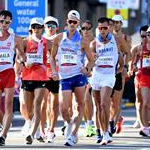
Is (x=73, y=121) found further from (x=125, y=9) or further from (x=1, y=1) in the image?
(x=1, y=1)

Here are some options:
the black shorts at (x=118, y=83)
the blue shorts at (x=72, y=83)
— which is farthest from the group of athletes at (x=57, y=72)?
the black shorts at (x=118, y=83)

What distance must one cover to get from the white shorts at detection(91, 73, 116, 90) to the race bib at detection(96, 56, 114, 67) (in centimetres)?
19

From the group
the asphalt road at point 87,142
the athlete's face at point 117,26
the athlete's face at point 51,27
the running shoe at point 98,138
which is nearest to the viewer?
the asphalt road at point 87,142

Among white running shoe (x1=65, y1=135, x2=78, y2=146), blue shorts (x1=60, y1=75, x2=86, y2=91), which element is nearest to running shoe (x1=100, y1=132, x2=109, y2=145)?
white running shoe (x1=65, y1=135, x2=78, y2=146)

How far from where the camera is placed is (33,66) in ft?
46.5

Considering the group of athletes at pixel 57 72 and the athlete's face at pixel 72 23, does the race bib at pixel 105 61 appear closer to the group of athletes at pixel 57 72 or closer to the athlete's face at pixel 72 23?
the group of athletes at pixel 57 72

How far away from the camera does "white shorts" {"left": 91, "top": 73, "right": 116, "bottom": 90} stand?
14211mm

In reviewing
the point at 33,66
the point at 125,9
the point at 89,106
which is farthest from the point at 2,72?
the point at 125,9

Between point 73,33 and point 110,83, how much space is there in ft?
3.43

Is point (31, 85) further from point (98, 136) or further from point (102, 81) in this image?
point (98, 136)

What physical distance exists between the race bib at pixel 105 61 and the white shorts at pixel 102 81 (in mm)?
189

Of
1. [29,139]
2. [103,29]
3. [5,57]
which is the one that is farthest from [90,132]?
[5,57]

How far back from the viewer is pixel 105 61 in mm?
14367

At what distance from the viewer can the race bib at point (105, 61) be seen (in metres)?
14.4
